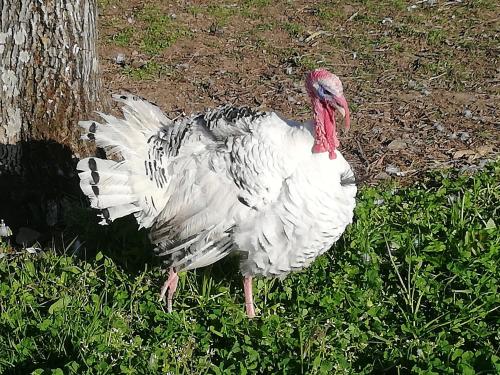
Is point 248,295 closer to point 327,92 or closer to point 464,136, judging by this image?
point 327,92

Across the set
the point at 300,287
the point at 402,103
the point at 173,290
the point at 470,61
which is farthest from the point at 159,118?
the point at 470,61

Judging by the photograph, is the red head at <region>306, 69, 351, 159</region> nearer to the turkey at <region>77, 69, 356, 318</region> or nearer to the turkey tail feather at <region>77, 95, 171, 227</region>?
the turkey at <region>77, 69, 356, 318</region>

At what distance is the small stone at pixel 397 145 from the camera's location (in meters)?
6.03

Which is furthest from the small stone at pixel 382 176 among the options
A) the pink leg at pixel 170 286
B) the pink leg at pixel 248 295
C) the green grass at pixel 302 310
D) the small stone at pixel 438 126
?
the pink leg at pixel 170 286

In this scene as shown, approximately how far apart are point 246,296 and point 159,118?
125 cm

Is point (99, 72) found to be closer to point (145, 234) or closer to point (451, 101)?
point (145, 234)

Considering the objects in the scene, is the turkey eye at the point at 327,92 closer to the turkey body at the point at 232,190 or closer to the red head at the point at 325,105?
the red head at the point at 325,105

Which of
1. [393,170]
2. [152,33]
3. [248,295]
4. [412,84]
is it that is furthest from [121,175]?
[152,33]

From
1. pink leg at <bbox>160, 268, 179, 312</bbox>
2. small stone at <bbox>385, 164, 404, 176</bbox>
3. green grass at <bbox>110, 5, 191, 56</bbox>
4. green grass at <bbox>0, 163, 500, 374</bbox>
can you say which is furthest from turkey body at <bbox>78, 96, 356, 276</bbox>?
green grass at <bbox>110, 5, 191, 56</bbox>

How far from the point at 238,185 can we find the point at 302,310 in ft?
2.99

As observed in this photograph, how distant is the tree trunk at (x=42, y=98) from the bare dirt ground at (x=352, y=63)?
165 centimetres

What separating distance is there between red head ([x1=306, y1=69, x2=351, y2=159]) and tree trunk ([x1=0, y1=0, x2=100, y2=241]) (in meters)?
1.77

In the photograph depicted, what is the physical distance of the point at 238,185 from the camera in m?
3.83

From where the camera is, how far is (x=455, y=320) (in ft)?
13.1
